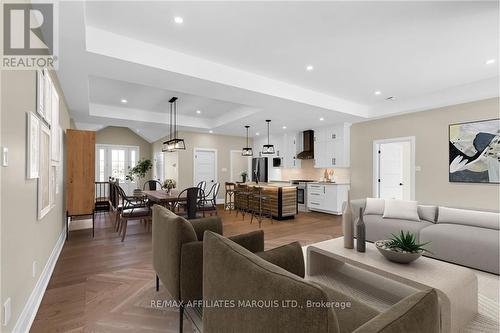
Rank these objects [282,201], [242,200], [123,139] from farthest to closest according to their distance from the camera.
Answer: [123,139] → [242,200] → [282,201]

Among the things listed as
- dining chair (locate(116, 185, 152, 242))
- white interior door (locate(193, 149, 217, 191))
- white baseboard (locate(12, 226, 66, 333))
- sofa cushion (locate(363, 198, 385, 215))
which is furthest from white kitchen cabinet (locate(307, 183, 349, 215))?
white baseboard (locate(12, 226, 66, 333))

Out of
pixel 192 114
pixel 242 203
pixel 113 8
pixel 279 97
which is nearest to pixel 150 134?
pixel 192 114

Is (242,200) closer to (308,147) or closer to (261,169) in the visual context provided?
(261,169)

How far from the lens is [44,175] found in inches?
98.8

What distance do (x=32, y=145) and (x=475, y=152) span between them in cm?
657

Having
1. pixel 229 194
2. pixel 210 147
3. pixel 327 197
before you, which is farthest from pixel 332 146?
pixel 210 147

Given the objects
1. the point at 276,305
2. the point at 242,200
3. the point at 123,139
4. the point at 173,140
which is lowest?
the point at 242,200

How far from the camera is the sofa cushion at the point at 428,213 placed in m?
3.58

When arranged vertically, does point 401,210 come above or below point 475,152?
below

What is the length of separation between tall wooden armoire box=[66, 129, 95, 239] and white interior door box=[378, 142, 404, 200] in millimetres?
6536

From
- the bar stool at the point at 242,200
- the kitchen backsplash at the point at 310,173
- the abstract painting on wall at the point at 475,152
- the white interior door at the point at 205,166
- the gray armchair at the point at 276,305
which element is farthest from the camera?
the white interior door at the point at 205,166

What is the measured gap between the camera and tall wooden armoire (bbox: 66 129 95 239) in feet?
13.9

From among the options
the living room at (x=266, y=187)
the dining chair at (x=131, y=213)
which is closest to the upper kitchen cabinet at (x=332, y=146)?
the living room at (x=266, y=187)

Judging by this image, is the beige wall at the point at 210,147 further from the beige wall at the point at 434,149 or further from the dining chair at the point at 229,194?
the beige wall at the point at 434,149
